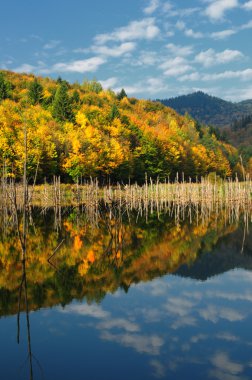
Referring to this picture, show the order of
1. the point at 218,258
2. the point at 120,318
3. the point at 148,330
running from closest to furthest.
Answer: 1. the point at 148,330
2. the point at 120,318
3. the point at 218,258

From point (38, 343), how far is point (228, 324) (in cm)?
447

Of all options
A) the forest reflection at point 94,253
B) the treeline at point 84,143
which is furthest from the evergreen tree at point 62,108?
the forest reflection at point 94,253

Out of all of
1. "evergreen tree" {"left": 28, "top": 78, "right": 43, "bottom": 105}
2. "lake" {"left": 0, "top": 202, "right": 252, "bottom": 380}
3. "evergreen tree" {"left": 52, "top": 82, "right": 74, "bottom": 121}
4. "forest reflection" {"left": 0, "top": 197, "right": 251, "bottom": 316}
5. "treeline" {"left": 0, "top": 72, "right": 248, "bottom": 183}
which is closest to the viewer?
"lake" {"left": 0, "top": 202, "right": 252, "bottom": 380}

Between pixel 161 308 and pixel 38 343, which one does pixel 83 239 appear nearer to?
pixel 161 308

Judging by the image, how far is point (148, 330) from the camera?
9430mm

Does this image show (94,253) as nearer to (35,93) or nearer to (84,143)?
(84,143)

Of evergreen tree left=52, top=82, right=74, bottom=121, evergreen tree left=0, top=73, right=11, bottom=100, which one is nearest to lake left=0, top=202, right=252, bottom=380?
evergreen tree left=52, top=82, right=74, bottom=121

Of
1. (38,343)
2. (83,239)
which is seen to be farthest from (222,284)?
(83,239)

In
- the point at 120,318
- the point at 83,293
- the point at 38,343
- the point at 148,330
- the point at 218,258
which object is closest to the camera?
the point at 38,343

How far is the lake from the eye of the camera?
779 centimetres

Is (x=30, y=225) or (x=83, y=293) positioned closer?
(x=83, y=293)

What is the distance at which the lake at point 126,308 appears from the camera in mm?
7793

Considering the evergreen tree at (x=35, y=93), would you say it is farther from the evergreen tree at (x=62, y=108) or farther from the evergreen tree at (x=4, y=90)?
the evergreen tree at (x=62, y=108)

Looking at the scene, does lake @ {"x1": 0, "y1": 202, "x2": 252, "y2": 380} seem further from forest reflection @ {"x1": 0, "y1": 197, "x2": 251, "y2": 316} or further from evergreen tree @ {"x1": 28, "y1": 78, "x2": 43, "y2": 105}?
evergreen tree @ {"x1": 28, "y1": 78, "x2": 43, "y2": 105}
